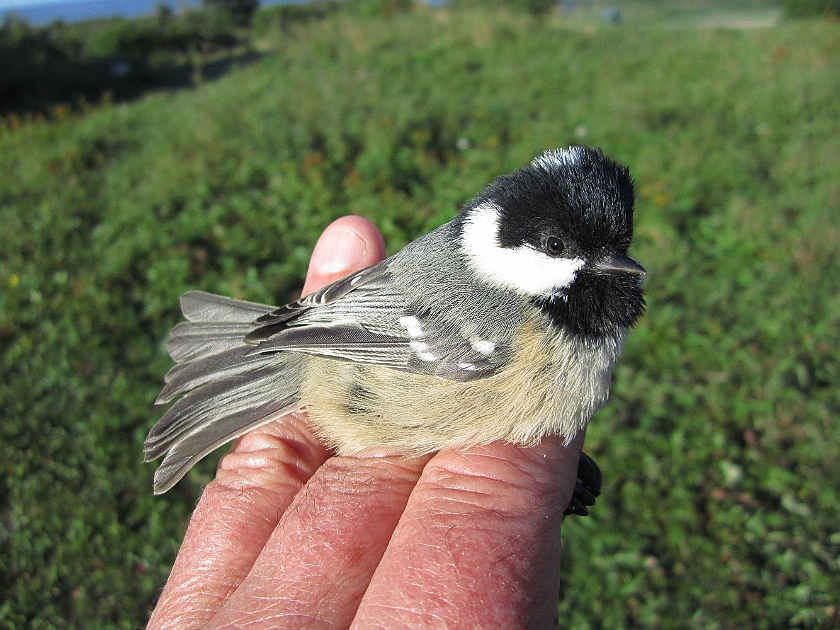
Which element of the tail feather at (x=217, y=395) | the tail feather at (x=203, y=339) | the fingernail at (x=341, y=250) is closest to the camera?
the tail feather at (x=217, y=395)

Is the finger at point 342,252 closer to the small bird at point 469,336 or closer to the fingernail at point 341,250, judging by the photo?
the fingernail at point 341,250

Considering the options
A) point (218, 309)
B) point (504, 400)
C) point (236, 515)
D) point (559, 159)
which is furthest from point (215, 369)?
point (559, 159)

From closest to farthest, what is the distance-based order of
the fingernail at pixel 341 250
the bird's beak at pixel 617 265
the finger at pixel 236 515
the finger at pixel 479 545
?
1. the finger at pixel 479 545
2. the finger at pixel 236 515
3. the bird's beak at pixel 617 265
4. the fingernail at pixel 341 250

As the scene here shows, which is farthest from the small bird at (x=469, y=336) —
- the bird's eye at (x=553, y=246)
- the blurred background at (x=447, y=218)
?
the blurred background at (x=447, y=218)

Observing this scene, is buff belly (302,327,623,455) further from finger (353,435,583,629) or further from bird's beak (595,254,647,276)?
bird's beak (595,254,647,276)

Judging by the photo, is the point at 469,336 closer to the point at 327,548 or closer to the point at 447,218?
the point at 327,548

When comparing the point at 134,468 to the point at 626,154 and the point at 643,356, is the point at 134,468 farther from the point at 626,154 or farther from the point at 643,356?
the point at 626,154
